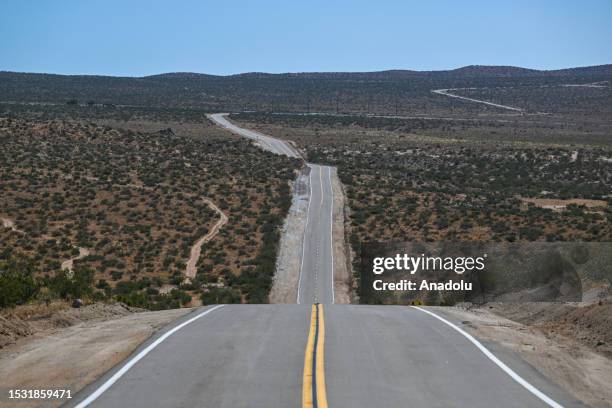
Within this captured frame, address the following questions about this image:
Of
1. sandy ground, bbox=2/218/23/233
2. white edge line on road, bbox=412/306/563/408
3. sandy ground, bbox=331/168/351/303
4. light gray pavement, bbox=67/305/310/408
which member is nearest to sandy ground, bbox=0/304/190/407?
light gray pavement, bbox=67/305/310/408

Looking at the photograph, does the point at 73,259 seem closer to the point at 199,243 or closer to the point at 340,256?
the point at 199,243

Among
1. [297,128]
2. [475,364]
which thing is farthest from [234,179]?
[297,128]

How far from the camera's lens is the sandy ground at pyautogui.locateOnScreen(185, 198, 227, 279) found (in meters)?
42.3

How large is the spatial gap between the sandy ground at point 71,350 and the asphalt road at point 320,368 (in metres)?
0.46

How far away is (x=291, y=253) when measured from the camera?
4738 cm

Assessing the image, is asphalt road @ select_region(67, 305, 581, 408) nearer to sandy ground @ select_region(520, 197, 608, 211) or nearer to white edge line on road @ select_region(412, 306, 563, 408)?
white edge line on road @ select_region(412, 306, 563, 408)

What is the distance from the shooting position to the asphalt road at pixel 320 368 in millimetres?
11367

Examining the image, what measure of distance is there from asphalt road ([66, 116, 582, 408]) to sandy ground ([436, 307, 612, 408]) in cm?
37

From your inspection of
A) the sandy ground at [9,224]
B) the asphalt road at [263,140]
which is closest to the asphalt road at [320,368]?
the sandy ground at [9,224]

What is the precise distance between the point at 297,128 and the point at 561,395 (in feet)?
429

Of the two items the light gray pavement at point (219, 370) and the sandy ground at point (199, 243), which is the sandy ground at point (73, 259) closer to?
the sandy ground at point (199, 243)

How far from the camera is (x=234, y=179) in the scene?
7319 cm

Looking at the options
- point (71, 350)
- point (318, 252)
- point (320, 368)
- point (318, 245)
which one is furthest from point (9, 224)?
point (320, 368)

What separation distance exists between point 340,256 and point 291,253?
3013 millimetres
